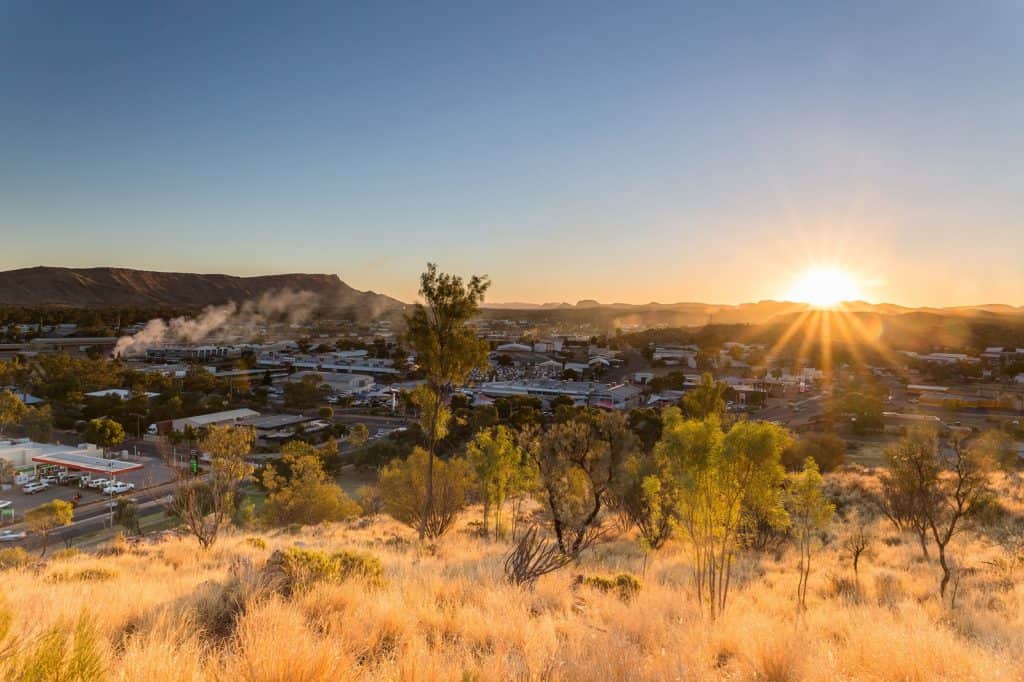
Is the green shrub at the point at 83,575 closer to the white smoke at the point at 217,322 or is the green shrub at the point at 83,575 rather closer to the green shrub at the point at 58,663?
the green shrub at the point at 58,663

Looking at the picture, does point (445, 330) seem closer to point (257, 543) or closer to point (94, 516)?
point (257, 543)

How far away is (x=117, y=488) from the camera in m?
33.3

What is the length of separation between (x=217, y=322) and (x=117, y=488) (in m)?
114

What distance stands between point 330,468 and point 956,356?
3506 inches

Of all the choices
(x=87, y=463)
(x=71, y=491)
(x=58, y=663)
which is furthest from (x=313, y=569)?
(x=87, y=463)

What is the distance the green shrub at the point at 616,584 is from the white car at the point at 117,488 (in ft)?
110

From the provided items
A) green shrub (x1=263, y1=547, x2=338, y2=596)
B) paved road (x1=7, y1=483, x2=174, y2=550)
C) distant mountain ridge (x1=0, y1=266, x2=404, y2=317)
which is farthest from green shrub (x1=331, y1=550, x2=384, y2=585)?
distant mountain ridge (x1=0, y1=266, x2=404, y2=317)

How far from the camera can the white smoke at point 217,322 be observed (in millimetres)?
100062

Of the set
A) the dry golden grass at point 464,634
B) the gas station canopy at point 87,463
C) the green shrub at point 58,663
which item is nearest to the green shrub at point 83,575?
the dry golden grass at point 464,634

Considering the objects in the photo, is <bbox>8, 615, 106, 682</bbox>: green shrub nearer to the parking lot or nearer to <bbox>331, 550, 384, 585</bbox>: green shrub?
<bbox>331, 550, 384, 585</bbox>: green shrub

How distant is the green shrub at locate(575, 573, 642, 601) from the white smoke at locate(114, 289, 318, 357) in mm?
103153

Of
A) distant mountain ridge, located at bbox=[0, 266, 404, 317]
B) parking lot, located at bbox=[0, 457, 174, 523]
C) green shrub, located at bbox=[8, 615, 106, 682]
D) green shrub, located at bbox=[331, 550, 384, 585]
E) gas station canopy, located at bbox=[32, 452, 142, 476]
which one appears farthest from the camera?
distant mountain ridge, located at bbox=[0, 266, 404, 317]

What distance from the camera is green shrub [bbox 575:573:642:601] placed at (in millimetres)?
8492

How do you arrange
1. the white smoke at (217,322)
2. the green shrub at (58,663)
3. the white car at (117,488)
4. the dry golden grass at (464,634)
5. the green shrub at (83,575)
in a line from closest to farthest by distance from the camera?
the green shrub at (58,663) → the dry golden grass at (464,634) → the green shrub at (83,575) → the white car at (117,488) → the white smoke at (217,322)
